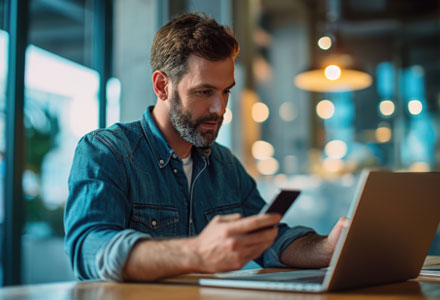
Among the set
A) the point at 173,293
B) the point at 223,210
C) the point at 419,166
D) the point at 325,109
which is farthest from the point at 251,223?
the point at 325,109

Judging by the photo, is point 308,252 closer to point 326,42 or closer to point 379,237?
point 379,237

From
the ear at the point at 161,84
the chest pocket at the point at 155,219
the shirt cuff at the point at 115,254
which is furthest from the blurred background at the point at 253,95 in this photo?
the shirt cuff at the point at 115,254

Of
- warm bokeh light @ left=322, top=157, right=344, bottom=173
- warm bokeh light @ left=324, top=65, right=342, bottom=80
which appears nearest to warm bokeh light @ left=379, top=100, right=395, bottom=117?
warm bokeh light @ left=322, top=157, right=344, bottom=173

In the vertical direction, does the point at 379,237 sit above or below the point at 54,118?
below

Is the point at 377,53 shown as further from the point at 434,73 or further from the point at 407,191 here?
the point at 407,191

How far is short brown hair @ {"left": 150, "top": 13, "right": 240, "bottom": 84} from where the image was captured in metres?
1.65

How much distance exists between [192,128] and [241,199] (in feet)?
1.23

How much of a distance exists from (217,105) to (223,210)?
13.8 inches

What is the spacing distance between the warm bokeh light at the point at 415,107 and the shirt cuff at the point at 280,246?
690 cm

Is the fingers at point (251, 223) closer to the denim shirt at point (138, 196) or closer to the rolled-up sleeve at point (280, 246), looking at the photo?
the denim shirt at point (138, 196)

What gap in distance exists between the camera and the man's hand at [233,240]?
94 cm

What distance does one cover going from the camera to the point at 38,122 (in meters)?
4.25

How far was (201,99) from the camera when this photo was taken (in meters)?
1.67

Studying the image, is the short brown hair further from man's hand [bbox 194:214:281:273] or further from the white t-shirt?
man's hand [bbox 194:214:281:273]
